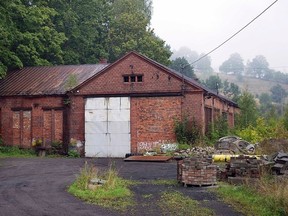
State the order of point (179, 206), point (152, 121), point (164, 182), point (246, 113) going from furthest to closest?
point (246, 113)
point (152, 121)
point (164, 182)
point (179, 206)

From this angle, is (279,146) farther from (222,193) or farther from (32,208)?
(32,208)

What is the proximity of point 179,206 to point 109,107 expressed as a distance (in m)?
16.8

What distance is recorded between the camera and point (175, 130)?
24.7 m

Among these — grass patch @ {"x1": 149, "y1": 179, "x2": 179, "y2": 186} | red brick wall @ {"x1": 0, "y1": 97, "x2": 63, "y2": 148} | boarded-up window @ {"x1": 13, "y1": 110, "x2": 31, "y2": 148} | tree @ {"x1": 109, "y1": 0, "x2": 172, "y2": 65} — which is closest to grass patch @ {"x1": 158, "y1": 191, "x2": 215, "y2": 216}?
grass patch @ {"x1": 149, "y1": 179, "x2": 179, "y2": 186}

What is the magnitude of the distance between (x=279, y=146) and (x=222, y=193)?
10.1 metres

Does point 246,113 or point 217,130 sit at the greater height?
point 246,113

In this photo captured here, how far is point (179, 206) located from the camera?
9.85 meters

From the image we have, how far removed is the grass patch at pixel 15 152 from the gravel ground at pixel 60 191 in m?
6.92

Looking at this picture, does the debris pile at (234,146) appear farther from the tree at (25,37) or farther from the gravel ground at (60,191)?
the tree at (25,37)

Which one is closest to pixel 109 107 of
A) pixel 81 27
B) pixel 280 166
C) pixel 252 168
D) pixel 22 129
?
pixel 22 129

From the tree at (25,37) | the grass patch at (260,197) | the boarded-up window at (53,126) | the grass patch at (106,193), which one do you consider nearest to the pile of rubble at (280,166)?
the grass patch at (260,197)

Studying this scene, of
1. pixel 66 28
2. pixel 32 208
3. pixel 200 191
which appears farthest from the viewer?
pixel 66 28

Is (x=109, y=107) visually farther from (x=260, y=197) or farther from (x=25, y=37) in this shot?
(x=260, y=197)

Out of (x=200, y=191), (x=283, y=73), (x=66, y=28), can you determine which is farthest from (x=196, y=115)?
(x=283, y=73)
